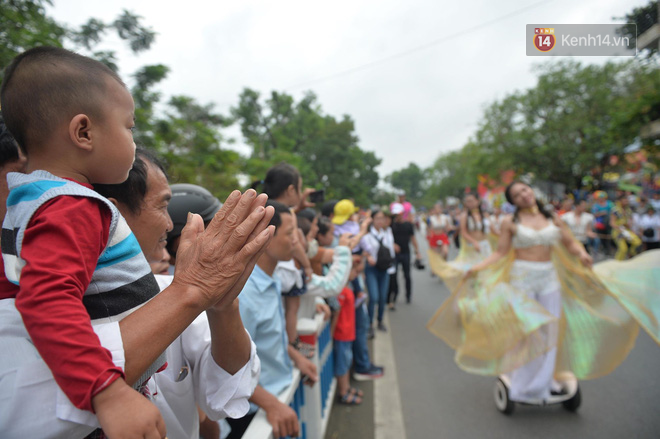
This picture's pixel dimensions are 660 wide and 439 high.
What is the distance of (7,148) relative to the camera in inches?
44.4

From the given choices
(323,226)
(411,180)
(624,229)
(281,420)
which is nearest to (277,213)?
(281,420)

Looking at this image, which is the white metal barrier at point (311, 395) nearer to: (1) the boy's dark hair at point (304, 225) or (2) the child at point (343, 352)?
(2) the child at point (343, 352)

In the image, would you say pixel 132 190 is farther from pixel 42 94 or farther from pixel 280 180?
pixel 280 180

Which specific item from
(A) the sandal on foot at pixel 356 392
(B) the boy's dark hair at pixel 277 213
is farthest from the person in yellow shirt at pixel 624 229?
(B) the boy's dark hair at pixel 277 213

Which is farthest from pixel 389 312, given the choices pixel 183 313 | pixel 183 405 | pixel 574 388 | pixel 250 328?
pixel 183 313

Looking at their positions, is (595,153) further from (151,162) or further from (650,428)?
(151,162)

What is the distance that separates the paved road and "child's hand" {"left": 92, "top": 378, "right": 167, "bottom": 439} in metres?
3.09

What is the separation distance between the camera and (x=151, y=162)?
55.6 inches

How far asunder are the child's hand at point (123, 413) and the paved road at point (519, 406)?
3094 millimetres

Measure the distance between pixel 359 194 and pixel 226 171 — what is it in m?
25.9

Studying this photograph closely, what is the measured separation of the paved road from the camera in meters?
3.09

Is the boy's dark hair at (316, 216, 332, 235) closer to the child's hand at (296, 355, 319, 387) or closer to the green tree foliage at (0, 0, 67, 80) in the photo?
the child's hand at (296, 355, 319, 387)

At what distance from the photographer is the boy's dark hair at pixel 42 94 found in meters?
0.83

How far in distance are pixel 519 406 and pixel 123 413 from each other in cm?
389
